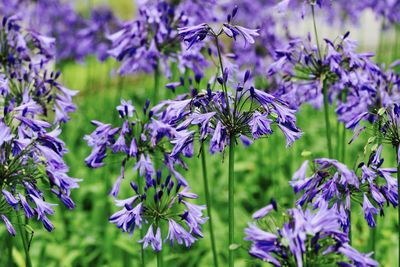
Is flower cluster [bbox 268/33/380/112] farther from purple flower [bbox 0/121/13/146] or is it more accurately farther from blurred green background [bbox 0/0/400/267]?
purple flower [bbox 0/121/13/146]

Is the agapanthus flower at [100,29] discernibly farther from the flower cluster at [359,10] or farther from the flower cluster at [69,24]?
the flower cluster at [359,10]

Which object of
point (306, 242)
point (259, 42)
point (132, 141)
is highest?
point (259, 42)

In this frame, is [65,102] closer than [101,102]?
Yes

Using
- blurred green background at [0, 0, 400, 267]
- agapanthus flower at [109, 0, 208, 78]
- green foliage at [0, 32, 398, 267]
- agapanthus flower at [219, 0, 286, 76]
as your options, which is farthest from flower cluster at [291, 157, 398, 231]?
agapanthus flower at [219, 0, 286, 76]

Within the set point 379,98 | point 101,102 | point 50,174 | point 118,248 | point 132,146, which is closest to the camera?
point 50,174

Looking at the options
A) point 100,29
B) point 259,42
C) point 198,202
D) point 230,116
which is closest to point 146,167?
point 230,116

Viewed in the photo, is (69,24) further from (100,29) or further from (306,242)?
(306,242)

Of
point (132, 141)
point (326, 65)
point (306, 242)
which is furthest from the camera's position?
point (326, 65)

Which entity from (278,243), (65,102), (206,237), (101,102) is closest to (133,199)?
(278,243)

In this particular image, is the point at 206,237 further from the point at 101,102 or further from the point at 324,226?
the point at 101,102
